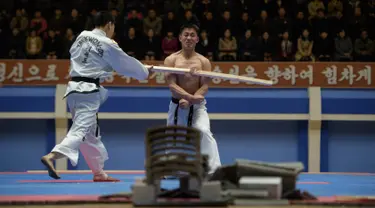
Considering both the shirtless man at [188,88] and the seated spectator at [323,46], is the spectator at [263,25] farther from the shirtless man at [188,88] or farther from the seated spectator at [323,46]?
the shirtless man at [188,88]

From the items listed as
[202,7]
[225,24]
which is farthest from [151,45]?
[202,7]

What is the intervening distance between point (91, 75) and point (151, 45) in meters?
5.40

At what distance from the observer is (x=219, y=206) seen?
4.57m

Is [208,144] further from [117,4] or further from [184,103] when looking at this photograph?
[117,4]

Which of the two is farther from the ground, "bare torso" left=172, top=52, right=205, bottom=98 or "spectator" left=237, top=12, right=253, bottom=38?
"spectator" left=237, top=12, right=253, bottom=38

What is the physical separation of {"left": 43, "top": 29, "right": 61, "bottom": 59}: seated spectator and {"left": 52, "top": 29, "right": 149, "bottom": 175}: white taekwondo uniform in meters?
5.43

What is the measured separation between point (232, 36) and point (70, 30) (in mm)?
3125

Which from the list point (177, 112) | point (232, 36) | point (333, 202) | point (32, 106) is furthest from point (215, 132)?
point (333, 202)

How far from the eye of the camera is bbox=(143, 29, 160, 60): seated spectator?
1225cm

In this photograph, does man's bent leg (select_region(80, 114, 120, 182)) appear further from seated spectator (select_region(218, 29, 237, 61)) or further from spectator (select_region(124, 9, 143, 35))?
spectator (select_region(124, 9, 143, 35))

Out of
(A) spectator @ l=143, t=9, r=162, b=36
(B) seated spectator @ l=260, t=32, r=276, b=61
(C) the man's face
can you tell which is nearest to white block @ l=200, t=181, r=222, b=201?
(C) the man's face

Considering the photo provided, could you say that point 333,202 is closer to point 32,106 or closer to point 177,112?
point 177,112

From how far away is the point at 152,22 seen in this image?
515 inches

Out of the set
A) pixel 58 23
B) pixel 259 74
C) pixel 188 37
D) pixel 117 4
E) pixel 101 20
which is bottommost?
pixel 259 74
